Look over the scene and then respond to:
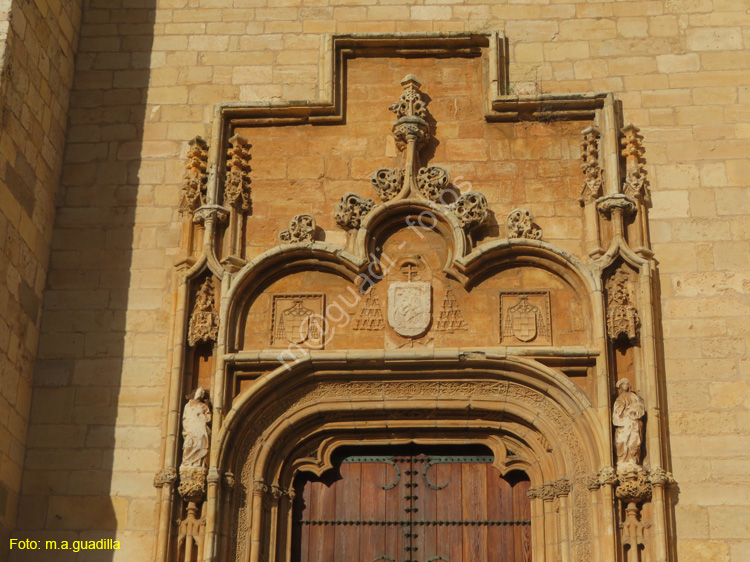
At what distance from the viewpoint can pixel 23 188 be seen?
31.4ft

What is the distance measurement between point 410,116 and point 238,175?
57.8 inches

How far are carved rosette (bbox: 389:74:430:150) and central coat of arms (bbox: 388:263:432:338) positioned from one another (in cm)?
112

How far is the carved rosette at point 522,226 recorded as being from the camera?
32.1ft

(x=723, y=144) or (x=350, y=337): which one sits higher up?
(x=723, y=144)

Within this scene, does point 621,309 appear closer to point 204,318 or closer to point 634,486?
point 634,486

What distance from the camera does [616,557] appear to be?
340 inches

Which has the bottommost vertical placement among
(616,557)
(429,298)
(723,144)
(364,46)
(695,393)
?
(616,557)

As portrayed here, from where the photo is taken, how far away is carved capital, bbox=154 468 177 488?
8992 millimetres

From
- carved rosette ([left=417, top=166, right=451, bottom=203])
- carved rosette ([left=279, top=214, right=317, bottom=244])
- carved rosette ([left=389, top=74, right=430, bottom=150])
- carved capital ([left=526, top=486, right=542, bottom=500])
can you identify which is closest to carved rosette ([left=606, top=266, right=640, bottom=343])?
carved capital ([left=526, top=486, right=542, bottom=500])

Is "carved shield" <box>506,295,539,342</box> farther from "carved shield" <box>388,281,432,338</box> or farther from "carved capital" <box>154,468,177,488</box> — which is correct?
"carved capital" <box>154,468,177,488</box>

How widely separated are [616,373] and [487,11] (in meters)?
3.47

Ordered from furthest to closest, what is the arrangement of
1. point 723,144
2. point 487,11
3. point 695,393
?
point 487,11 → point 723,144 → point 695,393

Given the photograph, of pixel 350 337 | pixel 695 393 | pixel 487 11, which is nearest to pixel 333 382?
pixel 350 337

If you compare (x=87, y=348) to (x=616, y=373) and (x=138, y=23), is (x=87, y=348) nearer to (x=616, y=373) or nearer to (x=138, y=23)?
(x=138, y=23)
